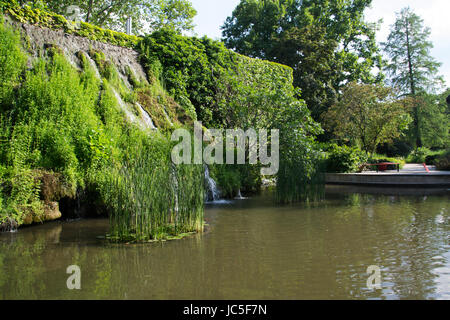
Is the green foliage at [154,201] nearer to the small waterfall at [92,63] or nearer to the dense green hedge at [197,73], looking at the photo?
the small waterfall at [92,63]

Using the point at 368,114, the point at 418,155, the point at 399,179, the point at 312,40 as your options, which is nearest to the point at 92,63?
the point at 399,179

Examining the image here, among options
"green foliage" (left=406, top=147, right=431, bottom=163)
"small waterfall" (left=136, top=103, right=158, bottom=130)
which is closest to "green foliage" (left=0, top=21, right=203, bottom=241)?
"small waterfall" (left=136, top=103, right=158, bottom=130)

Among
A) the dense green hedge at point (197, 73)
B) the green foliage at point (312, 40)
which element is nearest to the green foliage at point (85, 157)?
the dense green hedge at point (197, 73)

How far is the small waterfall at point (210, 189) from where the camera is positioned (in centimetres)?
946

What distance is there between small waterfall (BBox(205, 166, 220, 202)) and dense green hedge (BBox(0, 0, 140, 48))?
5297 millimetres

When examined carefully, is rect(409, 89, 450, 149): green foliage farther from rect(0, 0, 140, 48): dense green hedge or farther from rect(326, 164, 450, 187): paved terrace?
rect(0, 0, 140, 48): dense green hedge

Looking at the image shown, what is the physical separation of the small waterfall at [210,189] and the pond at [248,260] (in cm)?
260

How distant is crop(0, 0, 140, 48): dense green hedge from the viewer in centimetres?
915

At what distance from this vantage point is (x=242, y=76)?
14141 millimetres

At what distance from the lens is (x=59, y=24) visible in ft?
33.4

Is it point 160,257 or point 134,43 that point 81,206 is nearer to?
point 160,257

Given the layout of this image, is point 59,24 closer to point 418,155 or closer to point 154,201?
point 154,201

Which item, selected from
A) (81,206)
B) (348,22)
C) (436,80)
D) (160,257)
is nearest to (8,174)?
(81,206)

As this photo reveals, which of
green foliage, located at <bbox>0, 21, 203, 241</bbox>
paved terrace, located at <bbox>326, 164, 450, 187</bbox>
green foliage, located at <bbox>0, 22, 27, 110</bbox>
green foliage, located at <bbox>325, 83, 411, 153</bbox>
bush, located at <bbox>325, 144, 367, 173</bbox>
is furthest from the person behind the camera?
green foliage, located at <bbox>325, 83, 411, 153</bbox>
